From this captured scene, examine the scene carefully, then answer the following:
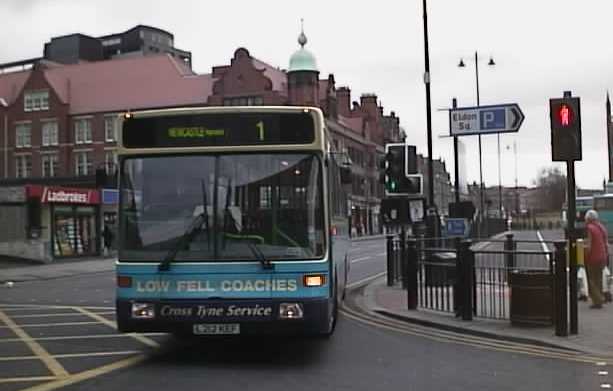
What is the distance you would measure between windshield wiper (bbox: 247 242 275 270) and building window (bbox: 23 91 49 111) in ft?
251

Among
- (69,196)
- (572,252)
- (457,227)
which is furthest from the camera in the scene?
(69,196)

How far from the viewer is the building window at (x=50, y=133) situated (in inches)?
3167

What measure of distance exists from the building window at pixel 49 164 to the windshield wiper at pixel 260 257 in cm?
7532

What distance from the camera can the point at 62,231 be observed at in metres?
38.0

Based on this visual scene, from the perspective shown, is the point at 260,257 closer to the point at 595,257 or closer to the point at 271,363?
the point at 271,363

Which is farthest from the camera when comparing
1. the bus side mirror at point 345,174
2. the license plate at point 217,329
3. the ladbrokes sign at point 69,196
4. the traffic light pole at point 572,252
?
the ladbrokes sign at point 69,196

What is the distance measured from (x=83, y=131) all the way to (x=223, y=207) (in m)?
73.7

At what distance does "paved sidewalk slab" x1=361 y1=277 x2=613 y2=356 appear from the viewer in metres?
10.4

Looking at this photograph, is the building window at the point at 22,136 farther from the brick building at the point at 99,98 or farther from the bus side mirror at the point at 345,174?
the bus side mirror at the point at 345,174

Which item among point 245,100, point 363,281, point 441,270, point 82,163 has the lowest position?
point 363,281

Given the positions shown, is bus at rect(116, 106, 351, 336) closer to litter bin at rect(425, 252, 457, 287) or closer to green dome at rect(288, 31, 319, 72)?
litter bin at rect(425, 252, 457, 287)

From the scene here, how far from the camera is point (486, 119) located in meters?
15.8

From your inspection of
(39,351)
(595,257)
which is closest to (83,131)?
(595,257)

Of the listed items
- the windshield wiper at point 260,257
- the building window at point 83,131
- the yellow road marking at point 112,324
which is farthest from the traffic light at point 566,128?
the building window at point 83,131
